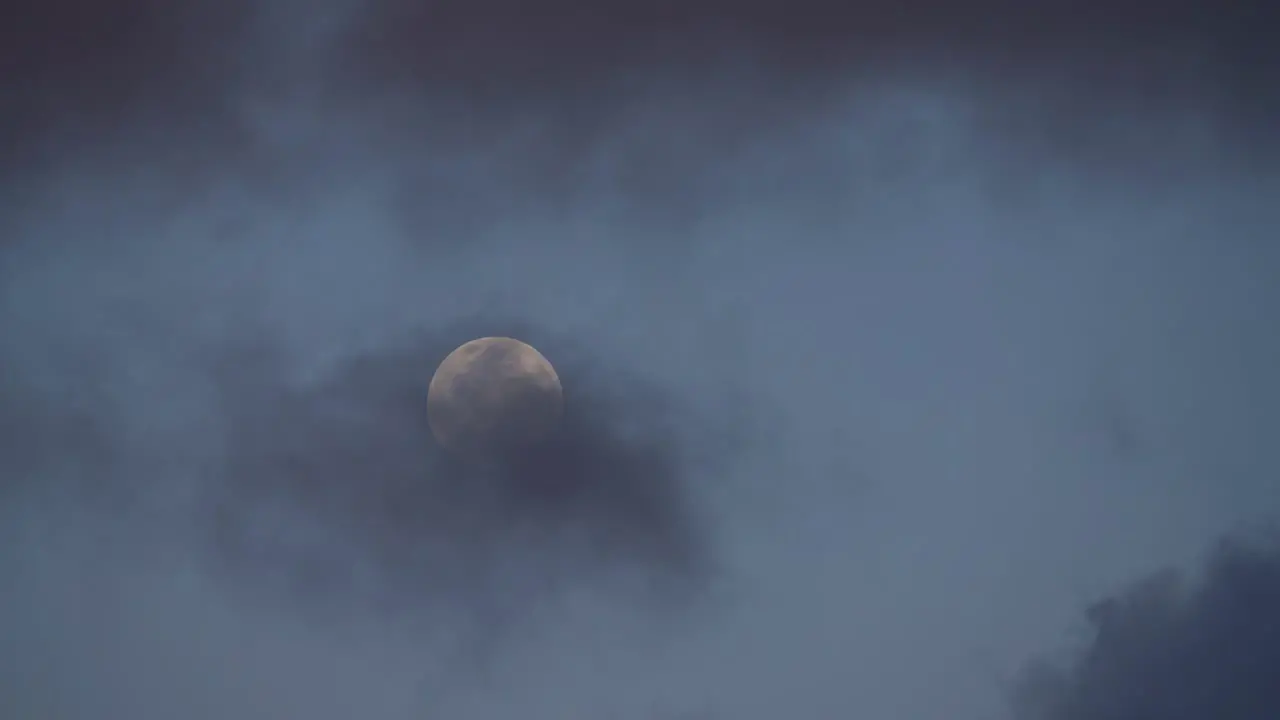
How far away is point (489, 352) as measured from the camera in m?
95.1

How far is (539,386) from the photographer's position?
315 ft

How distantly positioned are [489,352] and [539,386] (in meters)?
7.80
